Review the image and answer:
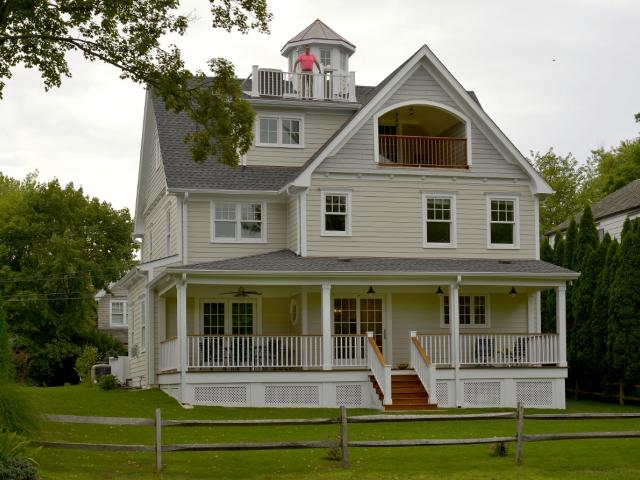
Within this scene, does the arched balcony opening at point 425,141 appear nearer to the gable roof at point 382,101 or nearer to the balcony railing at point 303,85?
the gable roof at point 382,101

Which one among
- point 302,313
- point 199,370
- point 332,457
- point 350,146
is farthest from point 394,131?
point 332,457

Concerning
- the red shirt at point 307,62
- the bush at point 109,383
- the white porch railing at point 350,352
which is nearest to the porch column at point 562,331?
the white porch railing at point 350,352

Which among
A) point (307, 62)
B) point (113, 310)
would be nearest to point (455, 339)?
point (307, 62)

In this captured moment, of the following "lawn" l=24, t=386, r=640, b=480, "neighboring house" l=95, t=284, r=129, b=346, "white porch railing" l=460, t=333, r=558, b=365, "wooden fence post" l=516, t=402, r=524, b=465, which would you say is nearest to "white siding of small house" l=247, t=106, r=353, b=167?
"white porch railing" l=460, t=333, r=558, b=365

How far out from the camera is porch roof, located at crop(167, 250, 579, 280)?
28203mm

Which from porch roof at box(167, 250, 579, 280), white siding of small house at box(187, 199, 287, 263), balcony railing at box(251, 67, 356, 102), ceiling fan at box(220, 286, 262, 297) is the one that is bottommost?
ceiling fan at box(220, 286, 262, 297)

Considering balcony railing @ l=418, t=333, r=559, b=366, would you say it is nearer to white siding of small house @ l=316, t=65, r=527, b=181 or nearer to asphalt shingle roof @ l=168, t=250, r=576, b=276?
asphalt shingle roof @ l=168, t=250, r=576, b=276

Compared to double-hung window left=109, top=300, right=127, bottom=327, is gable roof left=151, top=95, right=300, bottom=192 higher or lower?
higher

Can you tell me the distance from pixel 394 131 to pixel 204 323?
846 cm

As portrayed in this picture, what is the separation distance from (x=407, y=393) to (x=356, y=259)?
4.33 metres

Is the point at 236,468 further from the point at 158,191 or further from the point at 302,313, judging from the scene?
the point at 158,191

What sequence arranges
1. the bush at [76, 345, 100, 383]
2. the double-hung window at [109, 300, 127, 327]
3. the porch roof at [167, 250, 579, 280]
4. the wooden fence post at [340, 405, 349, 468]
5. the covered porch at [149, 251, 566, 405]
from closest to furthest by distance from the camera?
1. the wooden fence post at [340, 405, 349, 468]
2. the porch roof at [167, 250, 579, 280]
3. the covered porch at [149, 251, 566, 405]
4. the bush at [76, 345, 100, 383]
5. the double-hung window at [109, 300, 127, 327]

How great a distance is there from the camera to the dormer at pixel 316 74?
1324 inches

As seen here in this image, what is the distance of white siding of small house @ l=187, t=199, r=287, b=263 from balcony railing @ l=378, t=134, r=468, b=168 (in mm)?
3840
